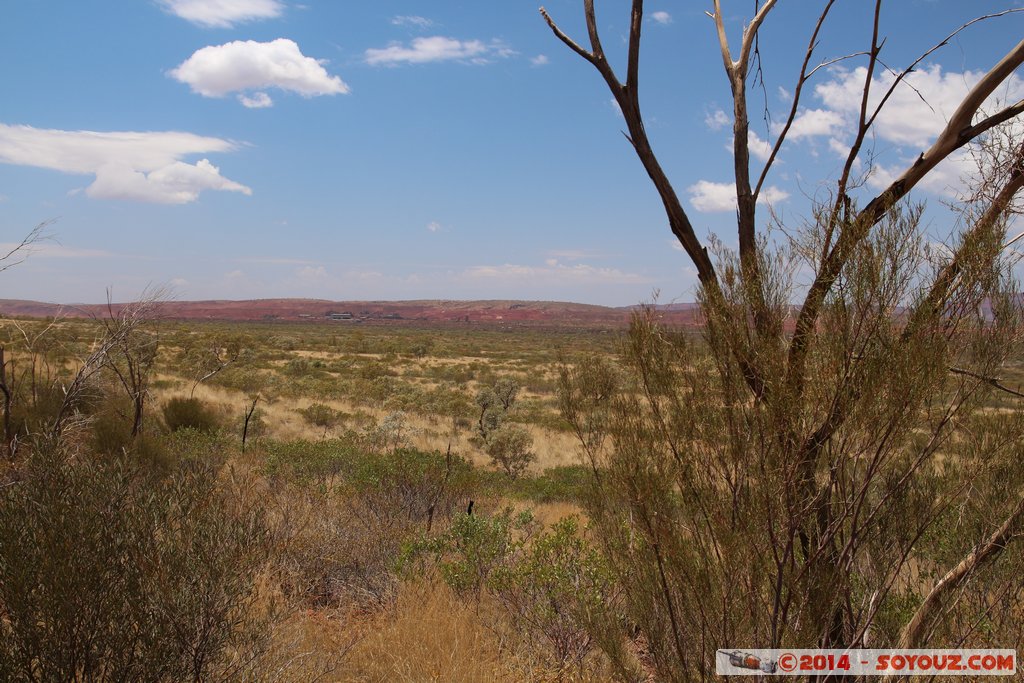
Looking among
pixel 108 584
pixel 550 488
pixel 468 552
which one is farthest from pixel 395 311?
pixel 108 584

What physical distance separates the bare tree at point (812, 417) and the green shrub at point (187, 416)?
12.3 metres

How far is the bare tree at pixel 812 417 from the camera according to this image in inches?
85.9

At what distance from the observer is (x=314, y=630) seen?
4.46 meters

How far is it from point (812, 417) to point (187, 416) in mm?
13410

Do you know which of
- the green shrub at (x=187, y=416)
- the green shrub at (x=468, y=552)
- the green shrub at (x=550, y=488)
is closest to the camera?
the green shrub at (x=468, y=552)

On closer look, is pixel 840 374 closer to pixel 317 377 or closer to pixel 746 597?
pixel 746 597

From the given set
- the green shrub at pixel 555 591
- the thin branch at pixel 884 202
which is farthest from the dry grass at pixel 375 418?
the thin branch at pixel 884 202

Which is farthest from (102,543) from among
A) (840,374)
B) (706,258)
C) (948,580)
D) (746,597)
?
(948,580)

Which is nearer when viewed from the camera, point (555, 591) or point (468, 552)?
point (555, 591)

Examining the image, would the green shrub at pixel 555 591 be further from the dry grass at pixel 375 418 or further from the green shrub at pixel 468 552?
the dry grass at pixel 375 418

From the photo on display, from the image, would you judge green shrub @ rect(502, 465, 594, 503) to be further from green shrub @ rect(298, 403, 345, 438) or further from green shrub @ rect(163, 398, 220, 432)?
green shrub @ rect(298, 403, 345, 438)

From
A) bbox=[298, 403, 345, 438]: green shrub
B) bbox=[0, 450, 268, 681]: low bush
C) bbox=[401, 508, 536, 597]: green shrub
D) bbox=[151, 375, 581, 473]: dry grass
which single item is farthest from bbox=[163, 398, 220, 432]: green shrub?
bbox=[0, 450, 268, 681]: low bush

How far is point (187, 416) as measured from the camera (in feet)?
42.5

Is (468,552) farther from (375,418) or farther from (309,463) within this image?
(375,418)
